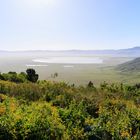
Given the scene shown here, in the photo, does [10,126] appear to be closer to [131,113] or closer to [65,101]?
[131,113]

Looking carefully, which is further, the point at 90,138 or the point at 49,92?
the point at 49,92

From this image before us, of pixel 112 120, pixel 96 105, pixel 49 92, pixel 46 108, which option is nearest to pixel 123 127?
pixel 112 120

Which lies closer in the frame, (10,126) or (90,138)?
(10,126)

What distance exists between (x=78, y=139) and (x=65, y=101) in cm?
826

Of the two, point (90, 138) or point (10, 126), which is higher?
point (10, 126)

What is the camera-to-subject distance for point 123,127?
1352cm

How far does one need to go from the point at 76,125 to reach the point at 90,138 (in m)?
0.81

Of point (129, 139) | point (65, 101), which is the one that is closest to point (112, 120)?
point (129, 139)

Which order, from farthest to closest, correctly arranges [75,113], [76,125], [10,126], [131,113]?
[131,113], [75,113], [76,125], [10,126]

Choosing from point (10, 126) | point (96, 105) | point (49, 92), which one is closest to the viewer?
point (10, 126)

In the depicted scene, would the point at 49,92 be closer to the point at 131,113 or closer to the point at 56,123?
the point at 131,113

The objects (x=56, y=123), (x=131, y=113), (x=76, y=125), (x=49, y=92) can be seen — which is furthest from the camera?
(x=49, y=92)

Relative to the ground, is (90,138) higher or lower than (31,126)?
lower

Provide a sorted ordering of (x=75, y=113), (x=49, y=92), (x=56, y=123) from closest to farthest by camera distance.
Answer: (x=56, y=123) → (x=75, y=113) → (x=49, y=92)
